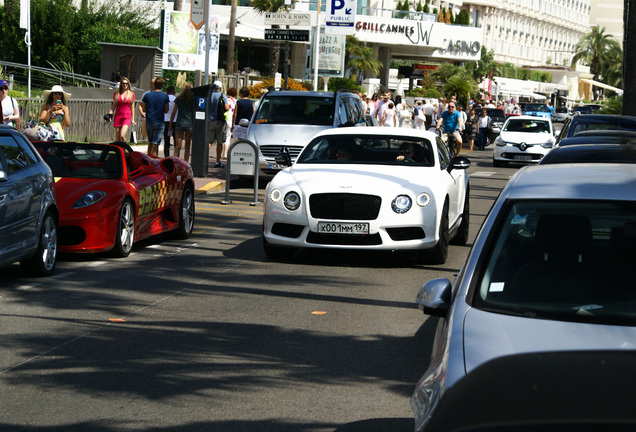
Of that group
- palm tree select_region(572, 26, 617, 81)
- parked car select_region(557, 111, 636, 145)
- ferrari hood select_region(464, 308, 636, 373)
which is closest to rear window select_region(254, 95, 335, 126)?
parked car select_region(557, 111, 636, 145)

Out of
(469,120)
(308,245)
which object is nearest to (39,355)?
(308,245)

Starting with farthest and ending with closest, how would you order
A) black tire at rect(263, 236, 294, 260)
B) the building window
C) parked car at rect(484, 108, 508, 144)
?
parked car at rect(484, 108, 508, 144), the building window, black tire at rect(263, 236, 294, 260)

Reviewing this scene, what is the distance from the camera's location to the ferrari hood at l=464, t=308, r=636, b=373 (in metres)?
3.40

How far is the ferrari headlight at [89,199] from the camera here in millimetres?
10672

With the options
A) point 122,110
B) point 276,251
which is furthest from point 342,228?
point 122,110

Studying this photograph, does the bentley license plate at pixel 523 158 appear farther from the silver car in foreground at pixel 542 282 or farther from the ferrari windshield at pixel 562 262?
the ferrari windshield at pixel 562 262

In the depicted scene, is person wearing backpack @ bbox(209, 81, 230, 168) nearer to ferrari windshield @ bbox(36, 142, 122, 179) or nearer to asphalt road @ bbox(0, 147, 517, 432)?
ferrari windshield @ bbox(36, 142, 122, 179)

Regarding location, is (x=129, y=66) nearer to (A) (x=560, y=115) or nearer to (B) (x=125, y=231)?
(B) (x=125, y=231)

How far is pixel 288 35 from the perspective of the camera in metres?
27.9

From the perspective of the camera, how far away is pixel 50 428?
514 centimetres

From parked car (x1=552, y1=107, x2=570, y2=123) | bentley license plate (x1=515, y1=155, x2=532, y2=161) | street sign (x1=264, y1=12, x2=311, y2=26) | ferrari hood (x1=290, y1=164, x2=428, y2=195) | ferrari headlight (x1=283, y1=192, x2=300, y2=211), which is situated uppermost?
street sign (x1=264, y1=12, x2=311, y2=26)

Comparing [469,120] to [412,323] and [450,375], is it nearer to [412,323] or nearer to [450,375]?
[412,323]

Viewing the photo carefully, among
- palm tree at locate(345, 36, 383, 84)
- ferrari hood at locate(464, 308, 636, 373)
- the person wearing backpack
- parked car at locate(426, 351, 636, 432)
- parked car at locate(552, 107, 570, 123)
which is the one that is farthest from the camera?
parked car at locate(552, 107, 570, 123)

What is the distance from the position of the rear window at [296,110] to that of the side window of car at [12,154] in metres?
11.6
